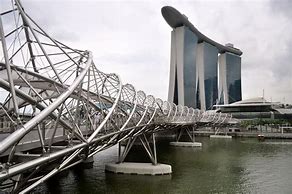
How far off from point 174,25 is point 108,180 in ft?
430

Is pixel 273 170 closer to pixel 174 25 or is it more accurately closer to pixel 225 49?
pixel 174 25

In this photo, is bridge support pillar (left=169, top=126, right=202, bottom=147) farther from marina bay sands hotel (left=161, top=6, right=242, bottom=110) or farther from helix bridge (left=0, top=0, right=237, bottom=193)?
marina bay sands hotel (left=161, top=6, right=242, bottom=110)

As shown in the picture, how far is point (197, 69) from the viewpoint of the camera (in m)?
170

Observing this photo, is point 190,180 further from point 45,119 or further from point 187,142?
point 187,142

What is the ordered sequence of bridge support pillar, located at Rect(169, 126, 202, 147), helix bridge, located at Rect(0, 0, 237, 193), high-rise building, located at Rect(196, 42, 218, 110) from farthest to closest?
high-rise building, located at Rect(196, 42, 218, 110) < bridge support pillar, located at Rect(169, 126, 202, 147) < helix bridge, located at Rect(0, 0, 237, 193)

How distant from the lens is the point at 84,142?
15531mm

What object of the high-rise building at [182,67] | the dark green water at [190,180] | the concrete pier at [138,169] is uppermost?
the high-rise building at [182,67]

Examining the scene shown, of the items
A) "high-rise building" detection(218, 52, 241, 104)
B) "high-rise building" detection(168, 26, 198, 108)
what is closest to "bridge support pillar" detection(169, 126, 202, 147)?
"high-rise building" detection(168, 26, 198, 108)

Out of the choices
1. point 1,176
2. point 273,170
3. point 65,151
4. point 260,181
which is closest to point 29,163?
point 1,176

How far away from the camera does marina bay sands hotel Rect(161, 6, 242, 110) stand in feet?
488

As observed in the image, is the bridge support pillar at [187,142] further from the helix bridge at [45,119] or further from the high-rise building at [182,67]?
the high-rise building at [182,67]

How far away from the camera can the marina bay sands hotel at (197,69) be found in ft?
488

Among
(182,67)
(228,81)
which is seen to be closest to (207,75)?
(228,81)

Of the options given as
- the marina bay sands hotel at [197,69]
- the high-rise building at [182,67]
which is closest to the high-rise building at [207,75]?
the marina bay sands hotel at [197,69]
